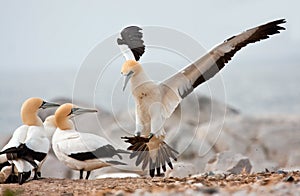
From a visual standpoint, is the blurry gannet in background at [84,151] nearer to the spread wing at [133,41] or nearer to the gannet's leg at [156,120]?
the gannet's leg at [156,120]

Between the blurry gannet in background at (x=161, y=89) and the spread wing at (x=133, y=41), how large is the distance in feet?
2.61

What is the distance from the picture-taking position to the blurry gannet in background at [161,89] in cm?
1029

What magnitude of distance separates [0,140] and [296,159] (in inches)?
267

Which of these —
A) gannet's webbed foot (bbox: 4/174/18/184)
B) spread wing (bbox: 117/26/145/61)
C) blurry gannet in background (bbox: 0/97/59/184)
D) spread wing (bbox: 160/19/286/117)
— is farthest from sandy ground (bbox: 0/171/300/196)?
spread wing (bbox: 117/26/145/61)

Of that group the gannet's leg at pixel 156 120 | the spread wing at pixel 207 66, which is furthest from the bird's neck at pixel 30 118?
the spread wing at pixel 207 66

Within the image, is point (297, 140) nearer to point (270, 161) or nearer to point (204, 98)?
point (270, 161)

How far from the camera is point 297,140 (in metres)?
16.5

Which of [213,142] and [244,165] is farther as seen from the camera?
[213,142]

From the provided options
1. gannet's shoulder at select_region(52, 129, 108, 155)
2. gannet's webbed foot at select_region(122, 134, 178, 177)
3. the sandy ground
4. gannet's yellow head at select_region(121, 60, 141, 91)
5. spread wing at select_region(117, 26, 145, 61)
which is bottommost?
the sandy ground

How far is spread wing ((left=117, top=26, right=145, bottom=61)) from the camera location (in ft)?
36.1

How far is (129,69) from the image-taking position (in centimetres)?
1017

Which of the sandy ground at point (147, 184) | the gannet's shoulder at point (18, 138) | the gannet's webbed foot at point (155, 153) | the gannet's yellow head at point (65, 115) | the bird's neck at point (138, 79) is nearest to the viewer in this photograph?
the sandy ground at point (147, 184)

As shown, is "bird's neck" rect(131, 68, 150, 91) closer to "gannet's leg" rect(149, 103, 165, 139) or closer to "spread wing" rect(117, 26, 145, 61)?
"gannet's leg" rect(149, 103, 165, 139)

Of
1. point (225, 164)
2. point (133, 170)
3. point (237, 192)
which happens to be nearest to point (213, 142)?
point (133, 170)
